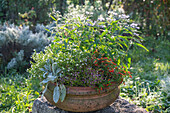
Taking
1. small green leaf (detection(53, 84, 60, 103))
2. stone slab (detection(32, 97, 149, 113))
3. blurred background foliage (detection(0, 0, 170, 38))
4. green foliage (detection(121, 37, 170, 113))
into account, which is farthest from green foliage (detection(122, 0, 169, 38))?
small green leaf (detection(53, 84, 60, 103))

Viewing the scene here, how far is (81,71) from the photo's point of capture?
6.22 ft

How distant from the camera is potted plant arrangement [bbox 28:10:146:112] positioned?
184 centimetres

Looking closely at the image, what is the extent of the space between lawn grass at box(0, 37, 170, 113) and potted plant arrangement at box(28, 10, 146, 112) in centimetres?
42

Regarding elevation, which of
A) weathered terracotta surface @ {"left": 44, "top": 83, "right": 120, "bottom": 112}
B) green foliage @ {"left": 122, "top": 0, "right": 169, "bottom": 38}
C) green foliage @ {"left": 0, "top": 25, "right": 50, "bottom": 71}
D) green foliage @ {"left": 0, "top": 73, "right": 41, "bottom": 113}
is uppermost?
green foliage @ {"left": 122, "top": 0, "right": 169, "bottom": 38}

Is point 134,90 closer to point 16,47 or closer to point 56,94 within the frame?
point 56,94

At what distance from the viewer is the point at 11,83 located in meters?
3.46

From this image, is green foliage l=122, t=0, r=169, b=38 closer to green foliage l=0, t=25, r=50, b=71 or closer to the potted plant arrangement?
green foliage l=0, t=25, r=50, b=71

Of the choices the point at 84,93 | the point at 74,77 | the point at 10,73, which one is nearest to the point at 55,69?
the point at 74,77

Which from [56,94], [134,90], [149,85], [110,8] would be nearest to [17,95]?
[56,94]

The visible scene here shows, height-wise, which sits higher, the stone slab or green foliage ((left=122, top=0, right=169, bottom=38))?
green foliage ((left=122, top=0, right=169, bottom=38))

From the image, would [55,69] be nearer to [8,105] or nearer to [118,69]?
[118,69]

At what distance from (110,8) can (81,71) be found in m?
5.36

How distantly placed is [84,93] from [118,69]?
0.49m

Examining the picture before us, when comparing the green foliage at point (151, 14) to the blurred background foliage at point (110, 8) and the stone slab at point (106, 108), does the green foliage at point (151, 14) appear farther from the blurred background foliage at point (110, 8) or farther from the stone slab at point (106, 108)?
the stone slab at point (106, 108)
